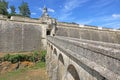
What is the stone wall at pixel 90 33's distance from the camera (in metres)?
27.9

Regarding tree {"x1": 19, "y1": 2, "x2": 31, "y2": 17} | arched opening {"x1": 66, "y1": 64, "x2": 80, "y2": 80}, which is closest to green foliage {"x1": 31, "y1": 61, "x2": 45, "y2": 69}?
arched opening {"x1": 66, "y1": 64, "x2": 80, "y2": 80}

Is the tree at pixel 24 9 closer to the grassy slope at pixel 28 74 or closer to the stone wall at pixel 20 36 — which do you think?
the stone wall at pixel 20 36

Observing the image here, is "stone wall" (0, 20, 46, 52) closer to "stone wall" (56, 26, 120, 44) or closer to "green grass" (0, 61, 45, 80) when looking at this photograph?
"stone wall" (56, 26, 120, 44)

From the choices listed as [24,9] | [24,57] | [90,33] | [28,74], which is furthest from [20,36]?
[24,9]

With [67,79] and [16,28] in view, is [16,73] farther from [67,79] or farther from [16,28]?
[67,79]

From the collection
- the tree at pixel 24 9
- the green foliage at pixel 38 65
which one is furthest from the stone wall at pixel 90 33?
the tree at pixel 24 9

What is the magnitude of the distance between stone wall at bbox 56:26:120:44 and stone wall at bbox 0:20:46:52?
12.8 feet

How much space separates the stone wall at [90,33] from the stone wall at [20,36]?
390 cm

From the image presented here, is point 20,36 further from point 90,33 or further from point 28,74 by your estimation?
point 90,33

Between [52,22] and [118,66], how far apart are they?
76.3 feet

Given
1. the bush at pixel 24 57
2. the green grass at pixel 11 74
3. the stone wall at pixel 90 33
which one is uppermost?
the stone wall at pixel 90 33

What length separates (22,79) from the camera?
15703 millimetres

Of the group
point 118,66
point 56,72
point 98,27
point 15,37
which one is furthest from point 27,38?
point 118,66

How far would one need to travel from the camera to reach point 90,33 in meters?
30.2
